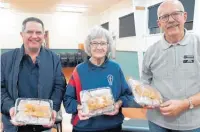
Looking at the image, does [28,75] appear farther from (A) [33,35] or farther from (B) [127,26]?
(B) [127,26]

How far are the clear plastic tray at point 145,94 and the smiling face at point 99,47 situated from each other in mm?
250

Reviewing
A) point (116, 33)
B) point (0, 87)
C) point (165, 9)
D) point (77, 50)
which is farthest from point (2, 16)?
point (165, 9)

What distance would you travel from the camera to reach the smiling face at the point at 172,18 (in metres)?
1.13

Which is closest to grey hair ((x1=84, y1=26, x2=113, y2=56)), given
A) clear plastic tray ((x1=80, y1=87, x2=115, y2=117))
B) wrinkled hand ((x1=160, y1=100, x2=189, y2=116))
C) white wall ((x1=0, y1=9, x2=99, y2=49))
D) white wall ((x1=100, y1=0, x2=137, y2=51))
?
clear plastic tray ((x1=80, y1=87, x2=115, y2=117))

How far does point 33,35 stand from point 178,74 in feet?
3.00

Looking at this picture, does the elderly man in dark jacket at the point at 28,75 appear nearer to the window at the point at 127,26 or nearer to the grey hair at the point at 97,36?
the grey hair at the point at 97,36

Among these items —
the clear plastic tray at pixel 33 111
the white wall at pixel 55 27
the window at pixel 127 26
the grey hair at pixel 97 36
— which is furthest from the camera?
the white wall at pixel 55 27


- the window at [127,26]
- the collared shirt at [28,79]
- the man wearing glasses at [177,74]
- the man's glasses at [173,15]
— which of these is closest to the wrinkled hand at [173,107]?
the man wearing glasses at [177,74]

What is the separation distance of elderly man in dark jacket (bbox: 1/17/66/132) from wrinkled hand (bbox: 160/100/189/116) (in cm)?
68

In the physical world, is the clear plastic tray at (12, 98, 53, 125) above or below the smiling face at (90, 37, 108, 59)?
below

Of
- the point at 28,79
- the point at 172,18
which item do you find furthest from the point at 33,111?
the point at 172,18

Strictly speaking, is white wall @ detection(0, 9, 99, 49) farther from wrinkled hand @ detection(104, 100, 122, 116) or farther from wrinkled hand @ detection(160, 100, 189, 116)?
wrinkled hand @ detection(160, 100, 189, 116)

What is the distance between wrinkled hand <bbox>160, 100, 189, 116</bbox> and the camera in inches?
43.2

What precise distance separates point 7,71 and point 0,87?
117 millimetres
